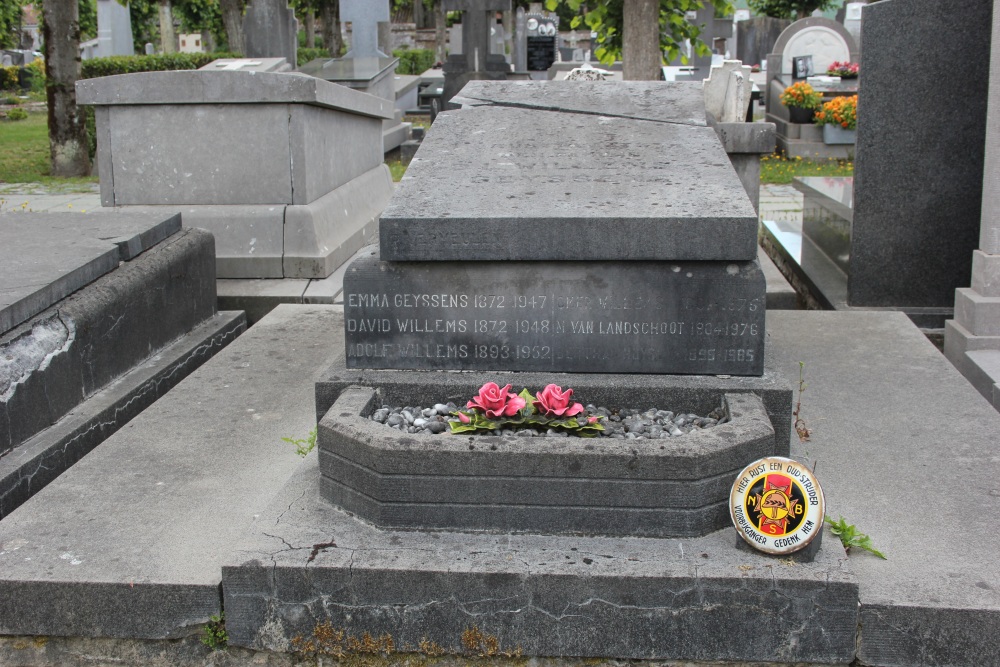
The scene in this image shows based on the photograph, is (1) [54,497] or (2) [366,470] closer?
(2) [366,470]

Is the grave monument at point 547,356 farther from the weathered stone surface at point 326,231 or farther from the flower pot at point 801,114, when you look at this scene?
the flower pot at point 801,114

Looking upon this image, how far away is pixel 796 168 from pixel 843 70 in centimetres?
355

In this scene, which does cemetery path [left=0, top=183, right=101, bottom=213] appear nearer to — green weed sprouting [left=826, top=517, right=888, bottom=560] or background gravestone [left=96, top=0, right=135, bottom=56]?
green weed sprouting [left=826, top=517, right=888, bottom=560]

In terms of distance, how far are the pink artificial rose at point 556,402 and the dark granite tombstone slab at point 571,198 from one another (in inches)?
18.8

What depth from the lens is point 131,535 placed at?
115 inches

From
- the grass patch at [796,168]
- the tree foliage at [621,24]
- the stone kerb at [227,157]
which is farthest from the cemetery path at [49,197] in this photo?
the grass patch at [796,168]

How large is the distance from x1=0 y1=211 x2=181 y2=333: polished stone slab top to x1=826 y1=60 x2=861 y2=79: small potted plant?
13.6 meters

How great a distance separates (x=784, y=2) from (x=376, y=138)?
2635cm

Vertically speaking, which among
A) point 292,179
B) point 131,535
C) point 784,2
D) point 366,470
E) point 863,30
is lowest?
point 131,535

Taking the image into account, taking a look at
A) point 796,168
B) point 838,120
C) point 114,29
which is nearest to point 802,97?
point 838,120

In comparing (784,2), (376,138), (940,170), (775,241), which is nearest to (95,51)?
(784,2)

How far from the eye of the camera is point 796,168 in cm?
1366

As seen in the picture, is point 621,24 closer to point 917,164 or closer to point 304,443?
point 917,164

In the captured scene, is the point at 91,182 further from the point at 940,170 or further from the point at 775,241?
the point at 940,170
